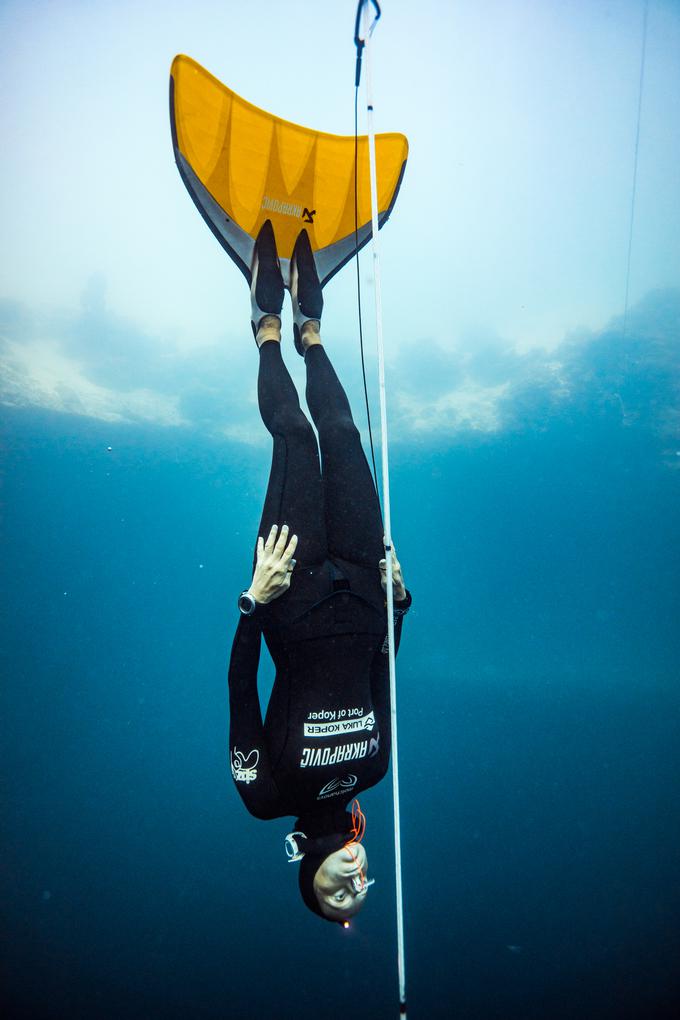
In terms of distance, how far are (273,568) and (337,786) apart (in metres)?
1.28

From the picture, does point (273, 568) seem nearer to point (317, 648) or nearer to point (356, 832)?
point (317, 648)

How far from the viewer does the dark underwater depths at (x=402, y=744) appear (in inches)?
402

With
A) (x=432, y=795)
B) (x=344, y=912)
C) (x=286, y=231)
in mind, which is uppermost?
(x=286, y=231)

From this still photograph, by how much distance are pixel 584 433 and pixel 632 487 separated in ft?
11.9

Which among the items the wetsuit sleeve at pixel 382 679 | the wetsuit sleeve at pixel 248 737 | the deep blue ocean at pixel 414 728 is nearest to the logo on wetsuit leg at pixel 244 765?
the wetsuit sleeve at pixel 248 737

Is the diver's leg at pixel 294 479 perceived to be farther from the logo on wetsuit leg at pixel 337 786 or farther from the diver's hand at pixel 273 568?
the logo on wetsuit leg at pixel 337 786

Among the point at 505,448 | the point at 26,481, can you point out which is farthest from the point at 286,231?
the point at 505,448

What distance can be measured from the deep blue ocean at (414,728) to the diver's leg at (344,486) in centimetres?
1140

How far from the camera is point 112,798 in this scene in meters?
18.2

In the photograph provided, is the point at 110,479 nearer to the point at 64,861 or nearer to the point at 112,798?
the point at 64,861

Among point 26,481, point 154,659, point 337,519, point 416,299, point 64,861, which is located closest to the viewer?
point 337,519

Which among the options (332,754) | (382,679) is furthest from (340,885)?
(382,679)

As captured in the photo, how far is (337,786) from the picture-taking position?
2551 mm

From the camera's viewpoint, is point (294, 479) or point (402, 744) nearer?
point (294, 479)
